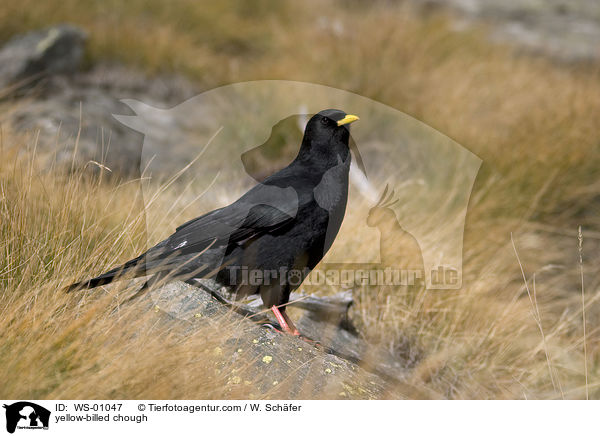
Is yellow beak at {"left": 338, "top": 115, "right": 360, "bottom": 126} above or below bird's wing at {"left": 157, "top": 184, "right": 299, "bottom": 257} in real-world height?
above

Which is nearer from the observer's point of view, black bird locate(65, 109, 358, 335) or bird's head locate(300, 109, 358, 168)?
black bird locate(65, 109, 358, 335)

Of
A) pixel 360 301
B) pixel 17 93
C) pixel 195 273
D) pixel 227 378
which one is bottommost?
pixel 360 301

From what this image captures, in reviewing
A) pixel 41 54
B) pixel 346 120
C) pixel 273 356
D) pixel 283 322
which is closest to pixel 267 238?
pixel 283 322

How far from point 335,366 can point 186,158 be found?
15.0 ft

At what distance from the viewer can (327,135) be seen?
3.29 meters

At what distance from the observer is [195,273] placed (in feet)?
9.55

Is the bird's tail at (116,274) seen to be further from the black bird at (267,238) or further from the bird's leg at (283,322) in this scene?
the bird's leg at (283,322)

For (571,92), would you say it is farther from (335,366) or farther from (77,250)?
(77,250)

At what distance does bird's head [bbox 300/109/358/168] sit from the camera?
3275mm

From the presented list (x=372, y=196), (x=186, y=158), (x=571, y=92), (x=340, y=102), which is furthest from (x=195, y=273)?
(x=571, y=92)

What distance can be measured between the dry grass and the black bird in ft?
1.25
